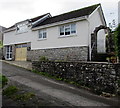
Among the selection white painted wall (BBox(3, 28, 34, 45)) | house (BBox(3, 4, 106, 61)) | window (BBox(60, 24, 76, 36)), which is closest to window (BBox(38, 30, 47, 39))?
house (BBox(3, 4, 106, 61))

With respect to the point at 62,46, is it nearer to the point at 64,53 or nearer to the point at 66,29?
the point at 64,53

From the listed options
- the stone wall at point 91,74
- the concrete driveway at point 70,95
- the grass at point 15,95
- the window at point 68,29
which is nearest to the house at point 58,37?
the window at point 68,29

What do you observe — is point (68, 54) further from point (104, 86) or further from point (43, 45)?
point (104, 86)

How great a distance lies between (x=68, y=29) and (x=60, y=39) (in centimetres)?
146

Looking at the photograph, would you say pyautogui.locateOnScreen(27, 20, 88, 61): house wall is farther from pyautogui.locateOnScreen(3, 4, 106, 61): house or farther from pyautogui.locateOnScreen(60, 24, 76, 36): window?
pyautogui.locateOnScreen(60, 24, 76, 36): window

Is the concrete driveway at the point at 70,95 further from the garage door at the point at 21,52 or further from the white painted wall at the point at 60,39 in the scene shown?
the garage door at the point at 21,52

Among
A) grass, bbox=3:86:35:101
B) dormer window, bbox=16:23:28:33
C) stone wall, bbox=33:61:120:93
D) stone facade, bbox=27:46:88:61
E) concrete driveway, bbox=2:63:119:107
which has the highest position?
dormer window, bbox=16:23:28:33

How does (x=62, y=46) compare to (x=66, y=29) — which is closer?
(x=66, y=29)

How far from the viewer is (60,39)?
13234 mm

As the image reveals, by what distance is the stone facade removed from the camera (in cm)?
1149

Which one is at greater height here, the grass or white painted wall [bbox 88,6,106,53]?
white painted wall [bbox 88,6,106,53]

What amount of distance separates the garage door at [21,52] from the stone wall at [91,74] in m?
8.36

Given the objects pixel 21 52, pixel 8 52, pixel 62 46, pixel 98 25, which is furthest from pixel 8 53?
pixel 98 25

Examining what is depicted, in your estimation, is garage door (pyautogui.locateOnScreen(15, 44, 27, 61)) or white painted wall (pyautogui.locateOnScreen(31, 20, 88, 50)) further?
garage door (pyautogui.locateOnScreen(15, 44, 27, 61))
